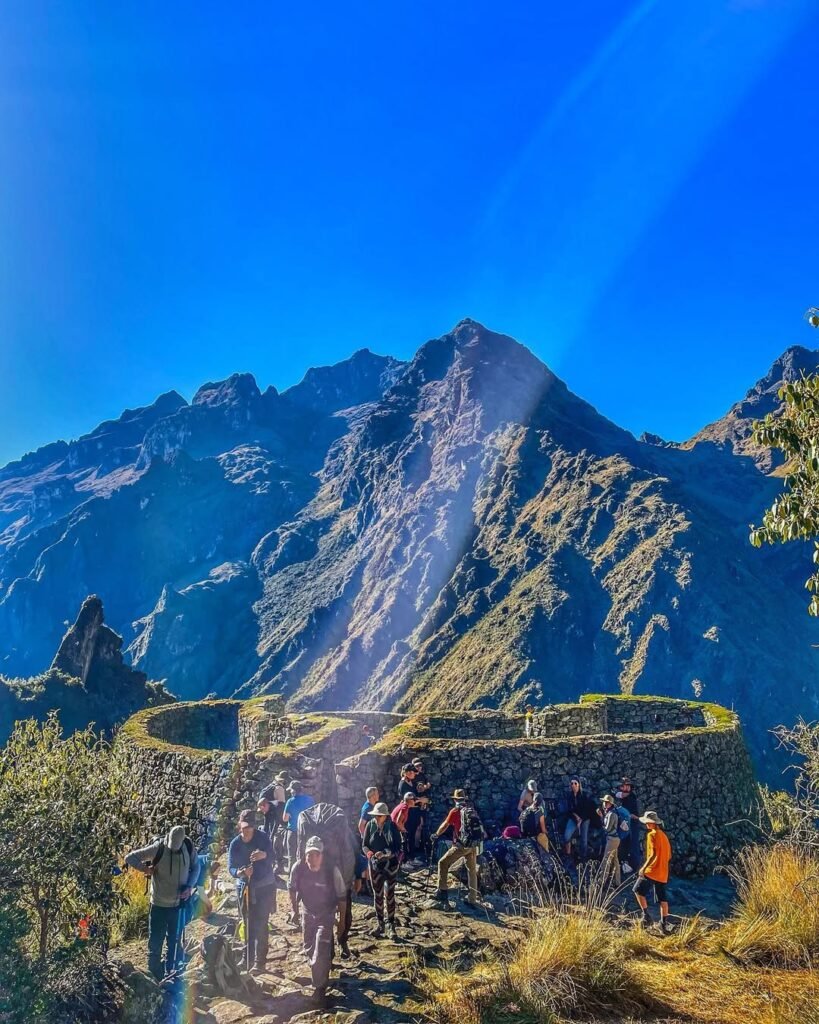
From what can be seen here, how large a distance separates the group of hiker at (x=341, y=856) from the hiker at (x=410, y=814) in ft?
0.07

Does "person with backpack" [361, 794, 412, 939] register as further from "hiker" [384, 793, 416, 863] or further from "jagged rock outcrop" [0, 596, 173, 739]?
"jagged rock outcrop" [0, 596, 173, 739]

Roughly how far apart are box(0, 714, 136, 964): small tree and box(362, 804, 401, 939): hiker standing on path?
3429mm

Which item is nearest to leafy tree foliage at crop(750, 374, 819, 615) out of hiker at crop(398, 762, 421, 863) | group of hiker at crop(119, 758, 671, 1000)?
group of hiker at crop(119, 758, 671, 1000)

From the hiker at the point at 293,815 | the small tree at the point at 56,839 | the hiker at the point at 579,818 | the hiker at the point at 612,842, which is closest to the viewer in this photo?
the small tree at the point at 56,839

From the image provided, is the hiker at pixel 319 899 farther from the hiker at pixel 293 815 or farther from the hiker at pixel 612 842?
the hiker at pixel 612 842

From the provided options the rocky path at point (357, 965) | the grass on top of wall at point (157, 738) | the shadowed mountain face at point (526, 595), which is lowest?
the rocky path at point (357, 965)

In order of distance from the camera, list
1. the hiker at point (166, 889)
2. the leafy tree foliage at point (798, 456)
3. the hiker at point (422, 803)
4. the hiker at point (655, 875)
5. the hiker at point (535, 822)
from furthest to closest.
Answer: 1. the hiker at point (422, 803)
2. the hiker at point (535, 822)
3. the hiker at point (655, 875)
4. the hiker at point (166, 889)
5. the leafy tree foliage at point (798, 456)

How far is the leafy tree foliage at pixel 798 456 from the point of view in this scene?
25.0 feet

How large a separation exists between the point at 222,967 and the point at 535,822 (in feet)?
18.6

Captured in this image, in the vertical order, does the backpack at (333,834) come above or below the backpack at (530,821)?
above

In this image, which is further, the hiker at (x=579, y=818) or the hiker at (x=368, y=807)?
the hiker at (x=579, y=818)

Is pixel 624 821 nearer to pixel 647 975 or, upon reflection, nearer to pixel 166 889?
pixel 647 975

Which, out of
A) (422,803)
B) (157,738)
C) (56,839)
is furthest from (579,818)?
(157,738)

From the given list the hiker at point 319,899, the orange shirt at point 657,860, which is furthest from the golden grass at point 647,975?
the hiker at point 319,899
